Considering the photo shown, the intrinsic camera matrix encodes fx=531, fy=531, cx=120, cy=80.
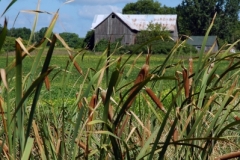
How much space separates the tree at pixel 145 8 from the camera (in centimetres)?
9225

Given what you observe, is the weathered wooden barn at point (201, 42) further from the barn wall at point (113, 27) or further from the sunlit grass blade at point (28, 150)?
the barn wall at point (113, 27)

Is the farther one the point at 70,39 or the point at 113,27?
the point at 113,27

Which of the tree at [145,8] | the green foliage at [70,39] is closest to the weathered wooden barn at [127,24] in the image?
the tree at [145,8]

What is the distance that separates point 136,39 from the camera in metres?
62.3

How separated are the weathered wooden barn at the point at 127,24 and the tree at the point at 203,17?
10641 mm

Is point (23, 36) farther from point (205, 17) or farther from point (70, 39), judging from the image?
point (205, 17)

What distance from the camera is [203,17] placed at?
78625 millimetres

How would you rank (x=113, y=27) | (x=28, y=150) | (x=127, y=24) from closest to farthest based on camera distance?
(x=28, y=150) → (x=127, y=24) → (x=113, y=27)

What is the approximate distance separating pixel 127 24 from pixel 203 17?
760 inches

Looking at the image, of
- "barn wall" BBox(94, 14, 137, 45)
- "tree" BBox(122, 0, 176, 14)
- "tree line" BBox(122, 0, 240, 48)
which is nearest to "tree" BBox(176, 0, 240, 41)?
"tree line" BBox(122, 0, 240, 48)

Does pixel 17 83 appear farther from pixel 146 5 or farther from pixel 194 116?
pixel 146 5

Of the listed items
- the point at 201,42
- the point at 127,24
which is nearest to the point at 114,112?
the point at 201,42

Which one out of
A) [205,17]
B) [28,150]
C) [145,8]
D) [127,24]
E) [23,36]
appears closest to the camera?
[28,150]

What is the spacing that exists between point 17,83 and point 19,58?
0.23ft
